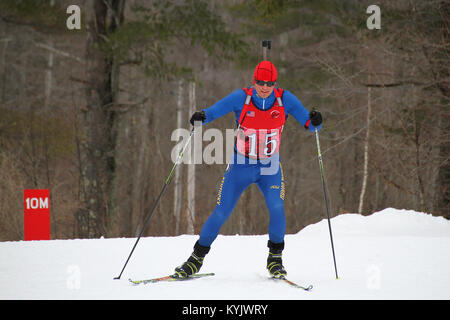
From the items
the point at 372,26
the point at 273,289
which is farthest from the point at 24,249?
the point at 372,26

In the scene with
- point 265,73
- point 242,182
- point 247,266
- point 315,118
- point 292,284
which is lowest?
point 247,266

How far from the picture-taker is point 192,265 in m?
4.60

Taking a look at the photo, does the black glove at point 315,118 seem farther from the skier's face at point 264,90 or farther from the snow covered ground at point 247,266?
the snow covered ground at point 247,266

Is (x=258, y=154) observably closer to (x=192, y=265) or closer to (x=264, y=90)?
(x=264, y=90)

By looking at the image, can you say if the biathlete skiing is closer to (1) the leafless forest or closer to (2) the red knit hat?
(2) the red knit hat

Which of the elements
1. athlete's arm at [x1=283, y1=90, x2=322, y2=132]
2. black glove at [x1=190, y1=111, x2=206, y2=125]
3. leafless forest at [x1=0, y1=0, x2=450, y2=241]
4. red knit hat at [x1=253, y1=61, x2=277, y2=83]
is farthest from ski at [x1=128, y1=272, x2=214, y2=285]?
leafless forest at [x1=0, y1=0, x2=450, y2=241]

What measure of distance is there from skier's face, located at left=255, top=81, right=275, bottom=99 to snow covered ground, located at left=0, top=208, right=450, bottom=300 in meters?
1.68

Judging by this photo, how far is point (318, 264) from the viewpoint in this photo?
5.43m

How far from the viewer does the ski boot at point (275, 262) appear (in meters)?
4.57

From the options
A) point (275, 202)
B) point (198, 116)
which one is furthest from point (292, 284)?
point (198, 116)

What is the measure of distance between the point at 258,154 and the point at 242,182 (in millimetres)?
299

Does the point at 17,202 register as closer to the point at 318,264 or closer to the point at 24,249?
the point at 24,249

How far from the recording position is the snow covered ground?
3.95 m

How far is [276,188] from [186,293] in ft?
4.42
